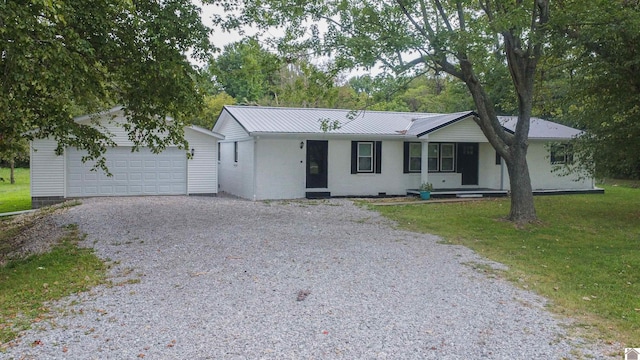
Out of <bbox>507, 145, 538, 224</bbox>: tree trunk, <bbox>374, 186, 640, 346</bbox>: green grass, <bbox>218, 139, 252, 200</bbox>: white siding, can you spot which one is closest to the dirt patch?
<bbox>218, 139, 252, 200</bbox>: white siding

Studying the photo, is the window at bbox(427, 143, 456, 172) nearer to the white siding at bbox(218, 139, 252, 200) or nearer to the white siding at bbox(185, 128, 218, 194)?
the white siding at bbox(218, 139, 252, 200)

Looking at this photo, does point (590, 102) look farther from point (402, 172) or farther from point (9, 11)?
point (9, 11)

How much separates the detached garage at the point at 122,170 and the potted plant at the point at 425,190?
7.60m

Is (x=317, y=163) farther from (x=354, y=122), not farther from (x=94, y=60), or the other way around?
(x=94, y=60)

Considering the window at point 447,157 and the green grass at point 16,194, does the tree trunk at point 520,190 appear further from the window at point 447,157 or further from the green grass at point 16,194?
the green grass at point 16,194

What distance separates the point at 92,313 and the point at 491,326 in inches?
166

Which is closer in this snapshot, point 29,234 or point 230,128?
point 29,234

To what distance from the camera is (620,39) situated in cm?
1127

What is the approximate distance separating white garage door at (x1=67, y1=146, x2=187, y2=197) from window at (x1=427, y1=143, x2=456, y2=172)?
30.9 ft

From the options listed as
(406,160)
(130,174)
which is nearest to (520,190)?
(406,160)

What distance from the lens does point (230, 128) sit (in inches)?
768

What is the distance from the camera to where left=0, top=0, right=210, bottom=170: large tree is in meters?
6.18

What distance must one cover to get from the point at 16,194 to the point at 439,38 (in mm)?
19960

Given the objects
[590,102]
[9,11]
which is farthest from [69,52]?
[590,102]
